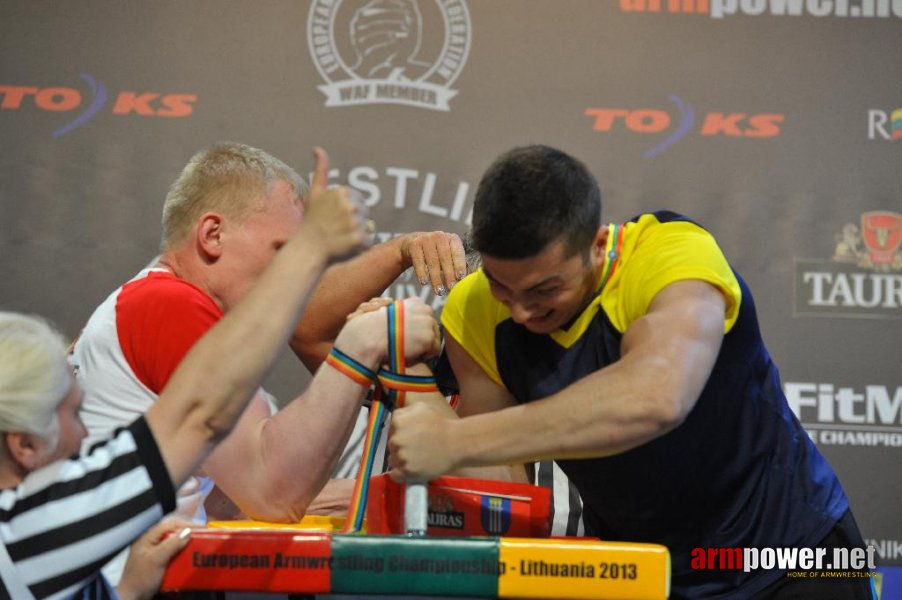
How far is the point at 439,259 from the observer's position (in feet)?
6.67

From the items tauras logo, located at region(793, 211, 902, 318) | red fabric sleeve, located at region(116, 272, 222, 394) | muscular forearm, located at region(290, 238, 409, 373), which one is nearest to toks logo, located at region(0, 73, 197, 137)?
muscular forearm, located at region(290, 238, 409, 373)

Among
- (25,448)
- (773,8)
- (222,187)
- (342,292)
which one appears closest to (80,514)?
(25,448)

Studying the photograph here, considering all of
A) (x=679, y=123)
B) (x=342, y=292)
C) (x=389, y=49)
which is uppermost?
(x=389, y=49)

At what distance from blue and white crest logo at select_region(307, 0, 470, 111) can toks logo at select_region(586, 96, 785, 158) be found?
19.1 inches

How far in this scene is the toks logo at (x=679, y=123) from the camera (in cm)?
324

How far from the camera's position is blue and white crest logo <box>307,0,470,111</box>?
3.26m

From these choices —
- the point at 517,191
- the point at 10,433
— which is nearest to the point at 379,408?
the point at 517,191

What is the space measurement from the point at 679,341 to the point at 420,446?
0.38 metres

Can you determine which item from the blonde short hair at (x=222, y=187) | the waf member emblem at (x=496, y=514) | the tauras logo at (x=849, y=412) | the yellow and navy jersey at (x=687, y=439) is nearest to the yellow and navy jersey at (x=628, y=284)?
the yellow and navy jersey at (x=687, y=439)

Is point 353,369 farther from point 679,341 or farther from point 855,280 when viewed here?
point 855,280

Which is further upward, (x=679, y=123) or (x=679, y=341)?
(x=679, y=123)

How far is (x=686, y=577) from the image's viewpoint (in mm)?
1758

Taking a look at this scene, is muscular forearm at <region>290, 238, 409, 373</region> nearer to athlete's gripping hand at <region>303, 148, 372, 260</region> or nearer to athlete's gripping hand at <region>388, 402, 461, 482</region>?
athlete's gripping hand at <region>388, 402, 461, 482</region>

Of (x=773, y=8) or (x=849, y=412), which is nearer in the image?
(x=849, y=412)
